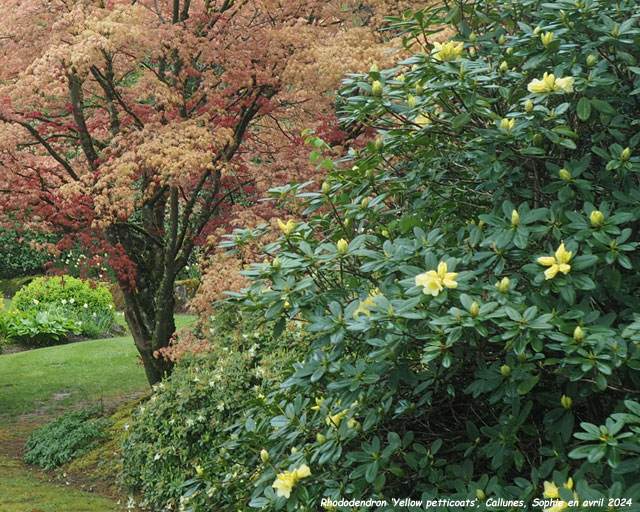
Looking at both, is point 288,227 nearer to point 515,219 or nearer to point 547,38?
point 515,219

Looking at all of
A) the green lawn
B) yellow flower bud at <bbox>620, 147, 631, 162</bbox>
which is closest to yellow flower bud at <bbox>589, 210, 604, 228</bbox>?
yellow flower bud at <bbox>620, 147, 631, 162</bbox>

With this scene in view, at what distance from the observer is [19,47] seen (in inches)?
233

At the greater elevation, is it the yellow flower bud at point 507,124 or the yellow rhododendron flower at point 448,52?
the yellow rhododendron flower at point 448,52

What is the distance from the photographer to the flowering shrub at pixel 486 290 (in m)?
1.82

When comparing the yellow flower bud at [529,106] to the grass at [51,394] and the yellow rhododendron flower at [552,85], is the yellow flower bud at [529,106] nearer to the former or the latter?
the yellow rhododendron flower at [552,85]

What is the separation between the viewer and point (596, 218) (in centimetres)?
188

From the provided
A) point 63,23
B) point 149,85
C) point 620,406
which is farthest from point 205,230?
point 620,406

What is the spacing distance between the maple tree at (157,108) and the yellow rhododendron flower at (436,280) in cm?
361

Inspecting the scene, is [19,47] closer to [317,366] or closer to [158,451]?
[158,451]

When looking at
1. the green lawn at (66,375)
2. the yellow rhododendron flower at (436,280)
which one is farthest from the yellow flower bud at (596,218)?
the green lawn at (66,375)

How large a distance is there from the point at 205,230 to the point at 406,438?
16.8 ft

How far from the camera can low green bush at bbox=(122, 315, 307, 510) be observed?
4.64 meters

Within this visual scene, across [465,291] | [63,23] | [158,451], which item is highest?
[63,23]

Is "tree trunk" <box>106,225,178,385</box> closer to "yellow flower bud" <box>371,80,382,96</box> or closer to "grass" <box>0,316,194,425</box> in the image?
"grass" <box>0,316,194,425</box>
